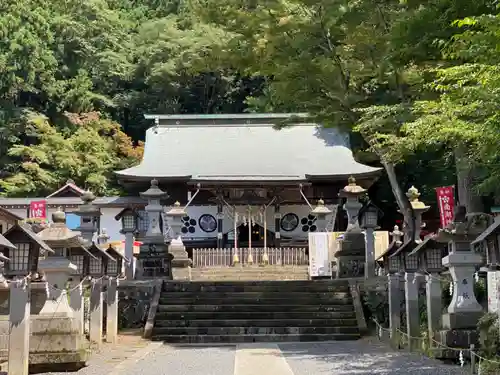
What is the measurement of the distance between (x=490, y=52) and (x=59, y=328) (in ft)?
23.0

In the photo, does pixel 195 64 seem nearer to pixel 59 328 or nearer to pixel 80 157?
pixel 59 328

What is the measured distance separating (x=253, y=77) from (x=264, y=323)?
983 inches

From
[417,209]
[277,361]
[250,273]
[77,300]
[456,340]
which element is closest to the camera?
[456,340]

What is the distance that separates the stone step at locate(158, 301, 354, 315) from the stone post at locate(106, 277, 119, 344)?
2016 mm

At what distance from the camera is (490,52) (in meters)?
6.57

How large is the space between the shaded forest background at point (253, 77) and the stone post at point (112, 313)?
591 cm

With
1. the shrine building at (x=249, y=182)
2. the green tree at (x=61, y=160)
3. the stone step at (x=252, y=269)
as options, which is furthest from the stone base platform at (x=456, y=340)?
the green tree at (x=61, y=160)

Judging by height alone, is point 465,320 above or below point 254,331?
above

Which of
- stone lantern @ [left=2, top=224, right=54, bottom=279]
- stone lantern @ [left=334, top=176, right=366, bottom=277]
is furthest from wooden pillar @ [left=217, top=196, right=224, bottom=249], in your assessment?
stone lantern @ [left=2, top=224, right=54, bottom=279]

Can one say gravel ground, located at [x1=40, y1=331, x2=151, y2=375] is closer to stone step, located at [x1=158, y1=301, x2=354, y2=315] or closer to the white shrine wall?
stone step, located at [x1=158, y1=301, x2=354, y2=315]

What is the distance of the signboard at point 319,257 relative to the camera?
19.2m

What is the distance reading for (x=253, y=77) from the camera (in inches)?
1486

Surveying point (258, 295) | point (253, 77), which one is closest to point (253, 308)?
point (258, 295)

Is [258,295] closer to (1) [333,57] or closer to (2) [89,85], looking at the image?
(1) [333,57]
